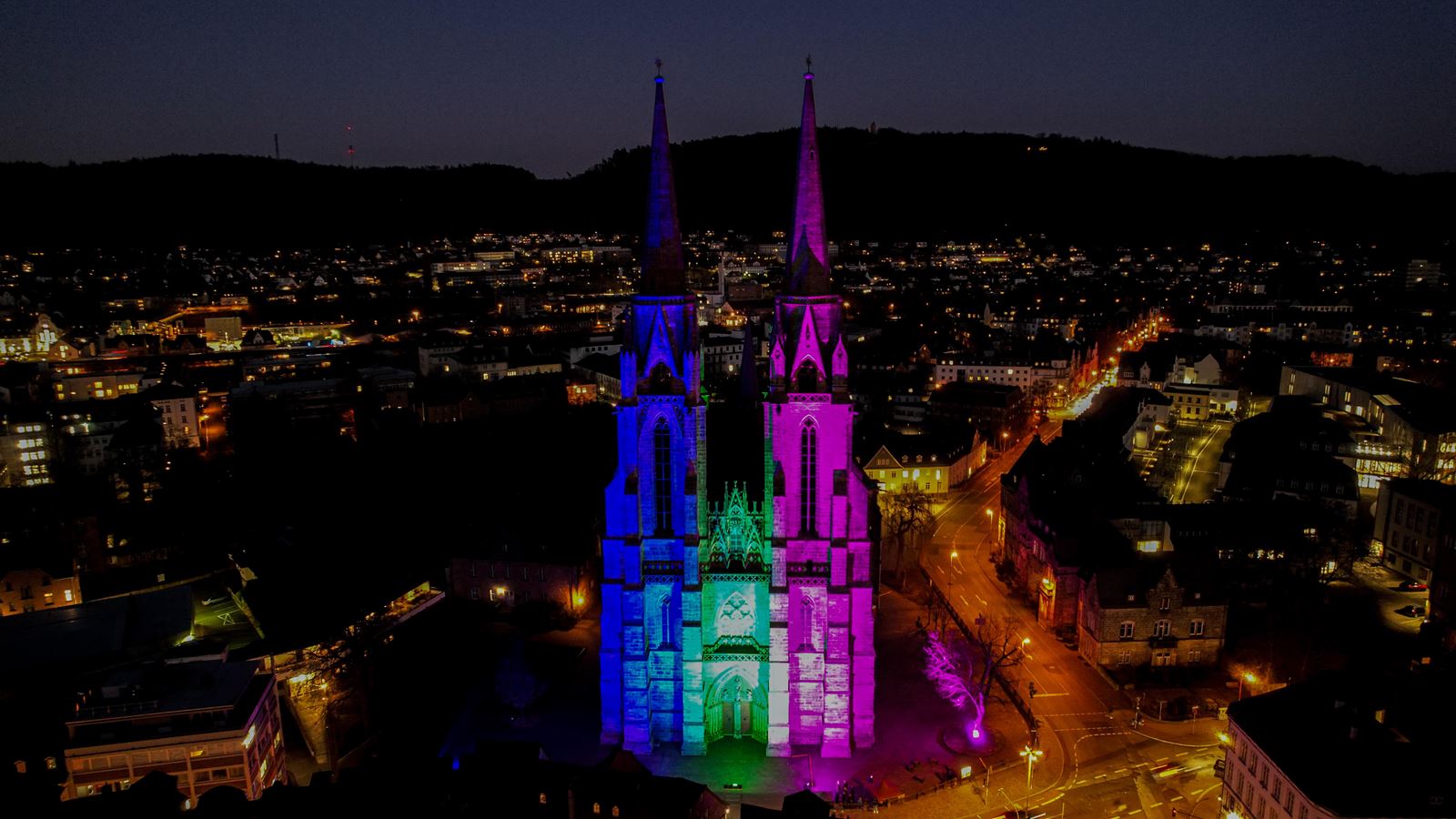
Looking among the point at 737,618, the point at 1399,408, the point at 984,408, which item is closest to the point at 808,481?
the point at 737,618

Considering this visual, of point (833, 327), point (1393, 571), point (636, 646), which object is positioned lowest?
point (1393, 571)

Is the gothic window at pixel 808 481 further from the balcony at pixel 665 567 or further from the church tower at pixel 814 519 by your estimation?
the balcony at pixel 665 567

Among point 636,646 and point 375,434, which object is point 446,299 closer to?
point 375,434

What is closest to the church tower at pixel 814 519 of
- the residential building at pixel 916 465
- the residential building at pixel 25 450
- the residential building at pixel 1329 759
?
the residential building at pixel 1329 759

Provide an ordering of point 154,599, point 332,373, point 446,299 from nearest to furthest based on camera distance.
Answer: point 154,599 < point 332,373 < point 446,299

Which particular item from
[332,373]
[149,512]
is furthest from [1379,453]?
[332,373]

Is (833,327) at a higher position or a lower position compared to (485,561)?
higher

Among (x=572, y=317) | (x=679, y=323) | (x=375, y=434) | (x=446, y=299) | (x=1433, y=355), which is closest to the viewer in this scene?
(x=679, y=323)
